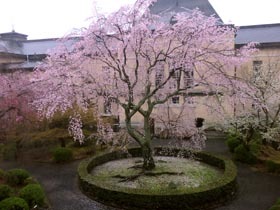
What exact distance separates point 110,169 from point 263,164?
7621 millimetres

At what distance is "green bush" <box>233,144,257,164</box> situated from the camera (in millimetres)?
15883

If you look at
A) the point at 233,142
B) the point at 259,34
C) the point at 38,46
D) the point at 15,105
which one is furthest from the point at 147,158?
the point at 38,46

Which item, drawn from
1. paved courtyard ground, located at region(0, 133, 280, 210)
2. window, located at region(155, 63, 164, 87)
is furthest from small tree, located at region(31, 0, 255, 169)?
paved courtyard ground, located at region(0, 133, 280, 210)

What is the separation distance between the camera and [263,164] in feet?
51.5

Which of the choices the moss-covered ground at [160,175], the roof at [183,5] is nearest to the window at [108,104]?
the moss-covered ground at [160,175]

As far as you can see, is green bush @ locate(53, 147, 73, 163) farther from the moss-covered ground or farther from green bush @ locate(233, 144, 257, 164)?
green bush @ locate(233, 144, 257, 164)

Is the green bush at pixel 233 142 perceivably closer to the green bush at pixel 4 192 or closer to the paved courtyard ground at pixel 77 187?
the paved courtyard ground at pixel 77 187

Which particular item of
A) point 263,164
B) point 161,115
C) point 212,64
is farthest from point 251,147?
point 212,64

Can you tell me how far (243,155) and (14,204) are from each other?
1128 centimetres

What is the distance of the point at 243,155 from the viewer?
16156mm

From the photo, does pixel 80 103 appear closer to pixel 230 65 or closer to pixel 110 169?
pixel 110 169

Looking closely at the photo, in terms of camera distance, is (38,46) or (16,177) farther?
(38,46)

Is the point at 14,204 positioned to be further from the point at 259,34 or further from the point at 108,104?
the point at 259,34

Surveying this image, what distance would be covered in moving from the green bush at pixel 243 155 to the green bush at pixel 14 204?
35.7ft
